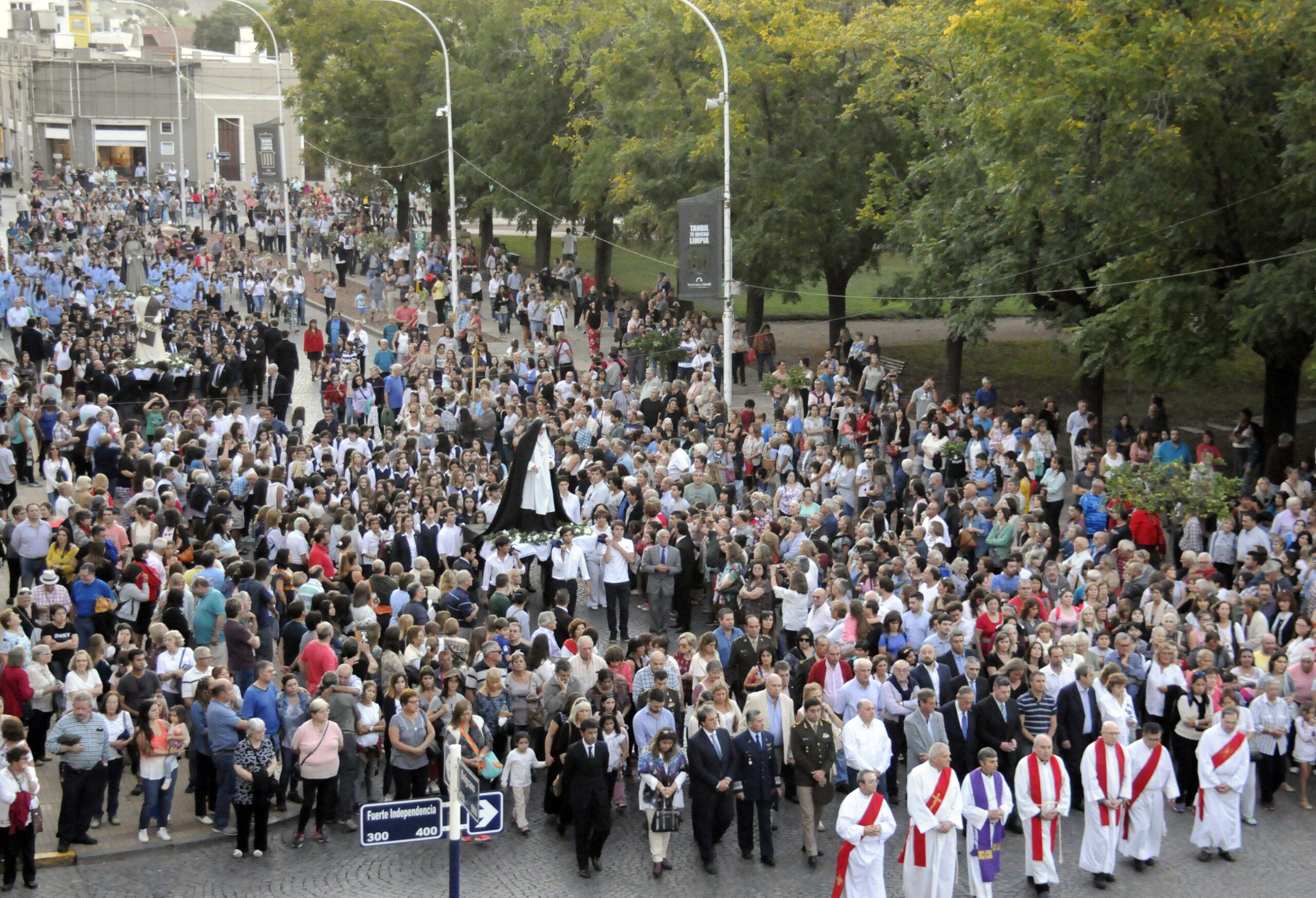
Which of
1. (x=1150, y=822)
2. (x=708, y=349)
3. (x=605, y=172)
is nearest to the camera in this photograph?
(x=1150, y=822)

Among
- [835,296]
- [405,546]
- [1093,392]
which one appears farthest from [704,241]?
[405,546]

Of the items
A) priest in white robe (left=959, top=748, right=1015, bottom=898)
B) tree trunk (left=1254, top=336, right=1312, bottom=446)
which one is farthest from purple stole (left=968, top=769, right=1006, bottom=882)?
tree trunk (left=1254, top=336, right=1312, bottom=446)

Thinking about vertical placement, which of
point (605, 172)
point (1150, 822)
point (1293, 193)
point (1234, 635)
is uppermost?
point (605, 172)

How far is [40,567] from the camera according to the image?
55.8 ft

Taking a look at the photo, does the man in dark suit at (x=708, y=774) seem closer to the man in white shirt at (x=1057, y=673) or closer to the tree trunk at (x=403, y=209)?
the man in white shirt at (x=1057, y=673)

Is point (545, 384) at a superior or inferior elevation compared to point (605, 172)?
inferior

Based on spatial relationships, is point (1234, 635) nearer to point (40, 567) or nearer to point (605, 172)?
point (40, 567)

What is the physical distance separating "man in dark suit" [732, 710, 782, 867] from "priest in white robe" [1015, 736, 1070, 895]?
6.28ft

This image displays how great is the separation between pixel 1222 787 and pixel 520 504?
28.6ft

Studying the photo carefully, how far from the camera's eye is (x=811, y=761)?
496 inches

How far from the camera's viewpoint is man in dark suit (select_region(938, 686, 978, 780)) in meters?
13.1

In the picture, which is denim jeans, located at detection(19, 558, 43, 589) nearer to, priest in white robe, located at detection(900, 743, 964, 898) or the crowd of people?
the crowd of people

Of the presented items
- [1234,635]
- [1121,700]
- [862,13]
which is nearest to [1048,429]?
[1234,635]

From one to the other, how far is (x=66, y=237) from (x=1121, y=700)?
4284cm
